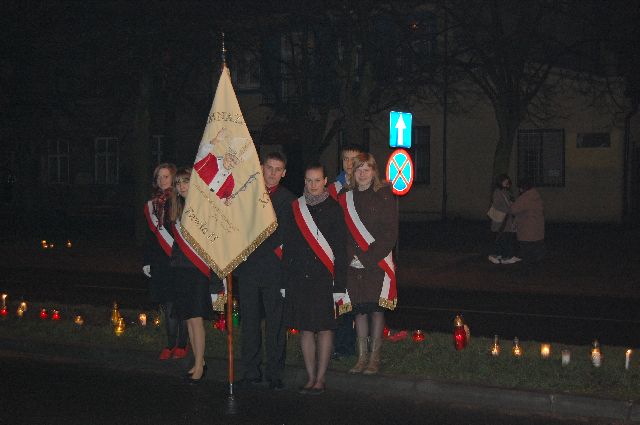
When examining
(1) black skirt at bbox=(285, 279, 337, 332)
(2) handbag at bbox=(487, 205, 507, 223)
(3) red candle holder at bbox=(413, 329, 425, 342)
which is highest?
(2) handbag at bbox=(487, 205, 507, 223)

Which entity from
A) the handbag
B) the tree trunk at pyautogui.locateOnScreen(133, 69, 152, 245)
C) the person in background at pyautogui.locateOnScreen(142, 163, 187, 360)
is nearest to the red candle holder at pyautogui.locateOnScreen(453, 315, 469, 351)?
the person in background at pyautogui.locateOnScreen(142, 163, 187, 360)

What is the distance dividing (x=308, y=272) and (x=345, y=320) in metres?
1.29

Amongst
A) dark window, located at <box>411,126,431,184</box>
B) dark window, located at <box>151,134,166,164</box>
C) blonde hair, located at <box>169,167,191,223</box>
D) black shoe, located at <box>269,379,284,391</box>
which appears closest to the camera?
black shoe, located at <box>269,379,284,391</box>

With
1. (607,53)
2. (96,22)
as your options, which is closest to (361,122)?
(96,22)

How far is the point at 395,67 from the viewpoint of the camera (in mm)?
22781

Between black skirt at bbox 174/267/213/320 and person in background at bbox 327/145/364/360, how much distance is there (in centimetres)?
127

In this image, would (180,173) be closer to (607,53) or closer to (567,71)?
(567,71)

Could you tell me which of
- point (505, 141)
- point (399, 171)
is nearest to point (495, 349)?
point (399, 171)

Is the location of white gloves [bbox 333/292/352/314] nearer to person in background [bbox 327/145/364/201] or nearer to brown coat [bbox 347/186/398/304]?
brown coat [bbox 347/186/398/304]

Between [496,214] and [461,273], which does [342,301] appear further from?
[496,214]

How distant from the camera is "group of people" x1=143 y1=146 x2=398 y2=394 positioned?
7957mm

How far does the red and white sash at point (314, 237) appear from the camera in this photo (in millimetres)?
7891

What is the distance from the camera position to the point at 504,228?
1958 centimetres

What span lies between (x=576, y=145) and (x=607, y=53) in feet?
20.2
